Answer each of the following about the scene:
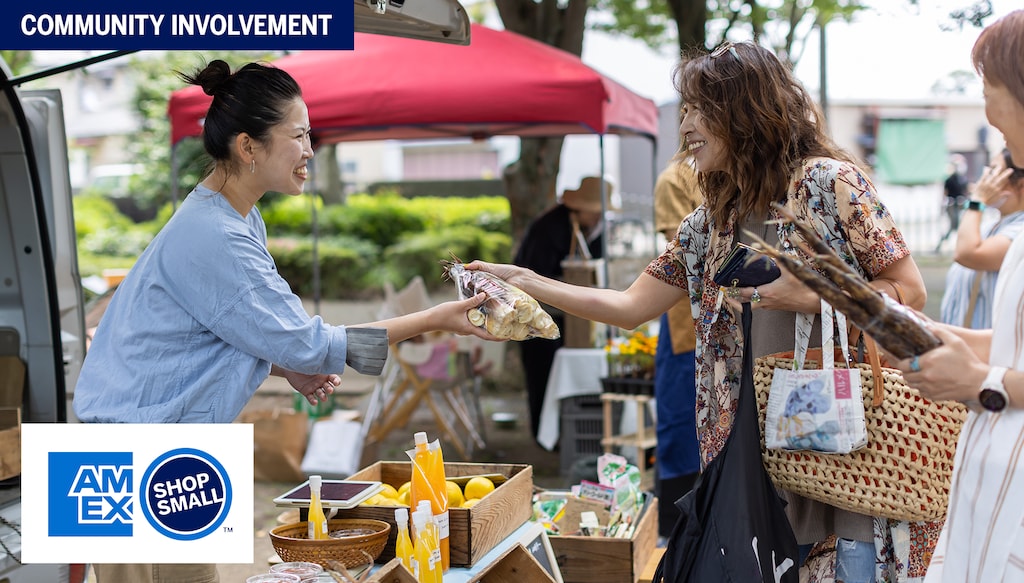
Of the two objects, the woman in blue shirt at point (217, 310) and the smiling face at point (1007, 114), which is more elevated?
the smiling face at point (1007, 114)

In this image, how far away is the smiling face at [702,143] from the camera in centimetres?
251

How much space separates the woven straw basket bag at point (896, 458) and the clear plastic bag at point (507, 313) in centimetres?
76

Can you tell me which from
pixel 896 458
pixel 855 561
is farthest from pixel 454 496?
pixel 896 458

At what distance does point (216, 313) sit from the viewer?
2219 mm

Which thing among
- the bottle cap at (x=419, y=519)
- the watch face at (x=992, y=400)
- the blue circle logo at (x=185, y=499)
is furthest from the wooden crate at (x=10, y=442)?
the watch face at (x=992, y=400)

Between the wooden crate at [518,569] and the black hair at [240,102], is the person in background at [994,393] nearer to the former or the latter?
the wooden crate at [518,569]

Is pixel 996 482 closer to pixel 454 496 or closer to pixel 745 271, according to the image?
pixel 745 271

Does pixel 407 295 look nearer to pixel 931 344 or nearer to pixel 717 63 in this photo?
pixel 717 63

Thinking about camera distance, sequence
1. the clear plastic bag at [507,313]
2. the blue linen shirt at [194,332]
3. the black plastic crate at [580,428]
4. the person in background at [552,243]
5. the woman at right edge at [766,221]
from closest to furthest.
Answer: the blue linen shirt at [194,332] → the woman at right edge at [766,221] → the clear plastic bag at [507,313] → the black plastic crate at [580,428] → the person in background at [552,243]

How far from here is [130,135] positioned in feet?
86.1

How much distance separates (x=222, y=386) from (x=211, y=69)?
744 mm

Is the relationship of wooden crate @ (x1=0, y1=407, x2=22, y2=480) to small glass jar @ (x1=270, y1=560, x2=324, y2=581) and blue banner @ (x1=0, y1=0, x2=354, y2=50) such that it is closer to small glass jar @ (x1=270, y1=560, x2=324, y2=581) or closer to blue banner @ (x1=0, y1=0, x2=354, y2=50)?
blue banner @ (x1=0, y1=0, x2=354, y2=50)

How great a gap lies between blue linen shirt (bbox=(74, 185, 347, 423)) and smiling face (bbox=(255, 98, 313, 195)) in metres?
0.16

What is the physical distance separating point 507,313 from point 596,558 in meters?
1.34
